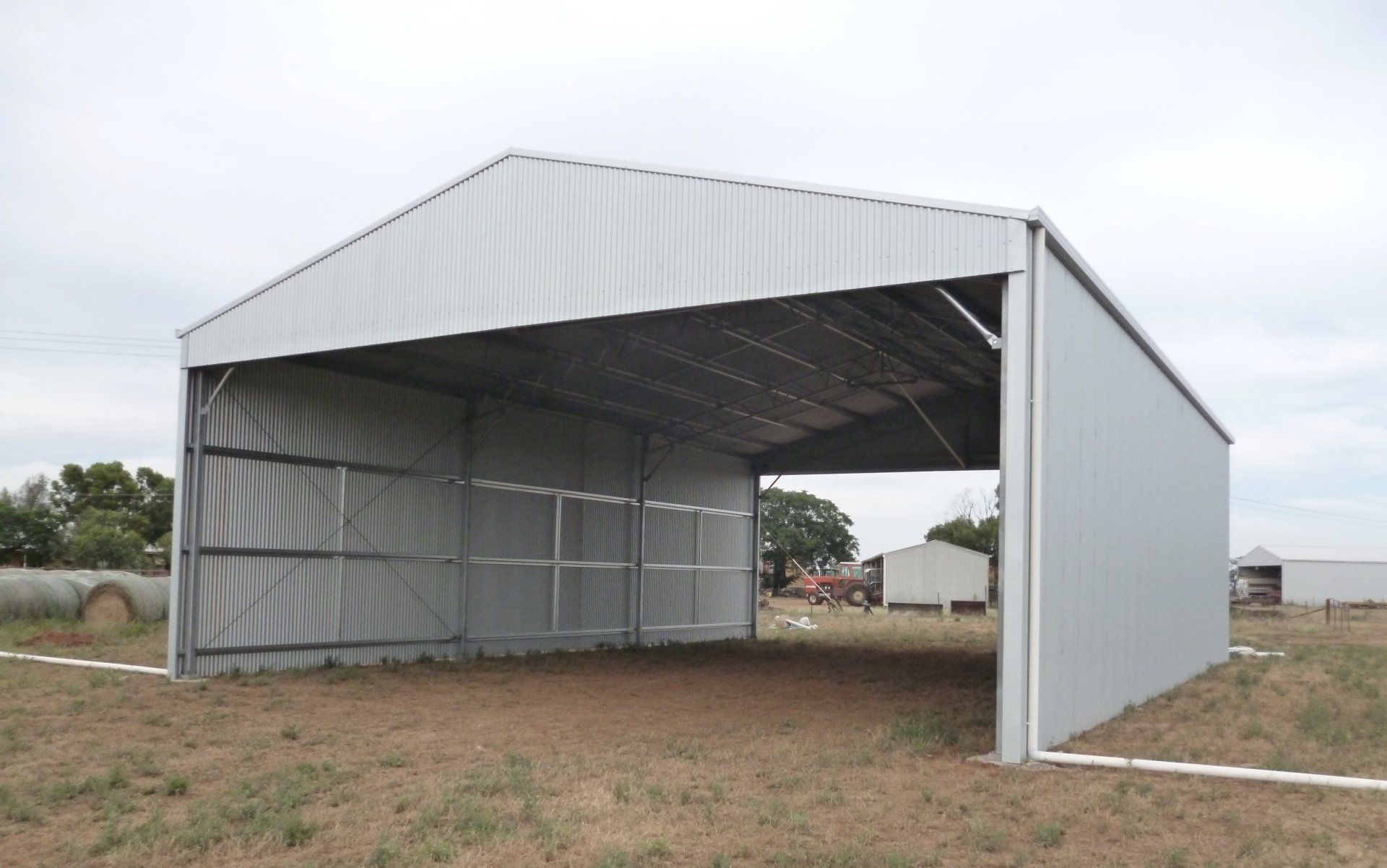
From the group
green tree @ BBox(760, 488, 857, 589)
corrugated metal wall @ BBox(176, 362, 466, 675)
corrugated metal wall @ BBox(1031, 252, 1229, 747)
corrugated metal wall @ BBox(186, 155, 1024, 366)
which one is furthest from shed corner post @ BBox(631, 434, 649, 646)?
green tree @ BBox(760, 488, 857, 589)

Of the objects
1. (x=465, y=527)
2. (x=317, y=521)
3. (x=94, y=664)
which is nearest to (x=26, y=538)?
(x=94, y=664)

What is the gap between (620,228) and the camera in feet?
44.9

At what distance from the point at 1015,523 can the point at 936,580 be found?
40882 mm

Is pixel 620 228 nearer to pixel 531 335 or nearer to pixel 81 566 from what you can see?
pixel 531 335

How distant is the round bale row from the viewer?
25.8 m

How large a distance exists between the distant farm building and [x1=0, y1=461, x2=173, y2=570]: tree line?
108 ft

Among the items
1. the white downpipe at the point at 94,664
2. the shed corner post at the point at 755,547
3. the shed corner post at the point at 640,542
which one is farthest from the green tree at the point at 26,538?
the shed corner post at the point at 640,542

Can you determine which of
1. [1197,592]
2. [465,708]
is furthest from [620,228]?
[1197,592]

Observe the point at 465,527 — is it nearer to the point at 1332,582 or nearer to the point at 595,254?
the point at 595,254

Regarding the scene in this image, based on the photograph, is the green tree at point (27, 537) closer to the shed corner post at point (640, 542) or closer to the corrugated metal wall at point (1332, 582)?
the shed corner post at point (640, 542)

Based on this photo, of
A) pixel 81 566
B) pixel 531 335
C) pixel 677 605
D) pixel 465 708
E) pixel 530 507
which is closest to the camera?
pixel 465 708

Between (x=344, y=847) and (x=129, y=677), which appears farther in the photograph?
(x=129, y=677)

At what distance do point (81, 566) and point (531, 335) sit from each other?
37.6 metres

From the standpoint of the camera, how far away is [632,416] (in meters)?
24.9
